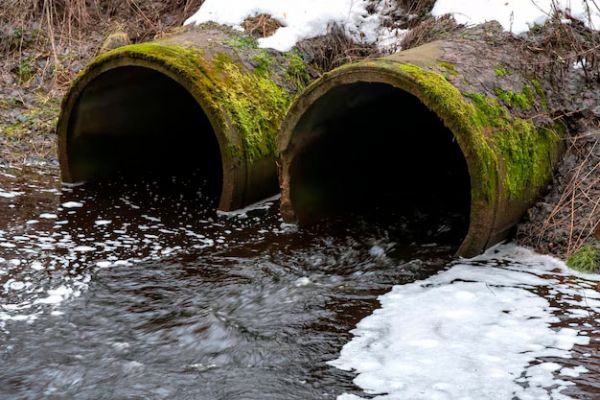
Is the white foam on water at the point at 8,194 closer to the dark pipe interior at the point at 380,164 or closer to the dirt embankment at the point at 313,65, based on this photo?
the dirt embankment at the point at 313,65

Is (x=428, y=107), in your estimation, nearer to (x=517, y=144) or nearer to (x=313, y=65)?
(x=517, y=144)

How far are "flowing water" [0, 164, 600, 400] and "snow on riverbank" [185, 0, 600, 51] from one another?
202 cm

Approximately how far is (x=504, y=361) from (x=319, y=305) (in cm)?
127

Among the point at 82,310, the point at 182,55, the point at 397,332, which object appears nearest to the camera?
the point at 397,332

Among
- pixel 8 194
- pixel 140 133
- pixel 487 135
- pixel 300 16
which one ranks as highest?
pixel 300 16

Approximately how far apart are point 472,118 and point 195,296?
7.53ft

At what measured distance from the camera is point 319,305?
4715 millimetres

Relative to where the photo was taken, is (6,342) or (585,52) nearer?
(6,342)

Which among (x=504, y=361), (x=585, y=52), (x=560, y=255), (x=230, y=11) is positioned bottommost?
(x=504, y=361)

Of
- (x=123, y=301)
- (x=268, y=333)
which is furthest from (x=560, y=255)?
(x=123, y=301)

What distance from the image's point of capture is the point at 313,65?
7699 millimetres

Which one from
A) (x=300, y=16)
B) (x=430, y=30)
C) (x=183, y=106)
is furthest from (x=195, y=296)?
(x=300, y=16)

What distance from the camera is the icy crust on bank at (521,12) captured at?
6.64 m

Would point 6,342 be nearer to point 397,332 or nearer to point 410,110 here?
point 397,332
